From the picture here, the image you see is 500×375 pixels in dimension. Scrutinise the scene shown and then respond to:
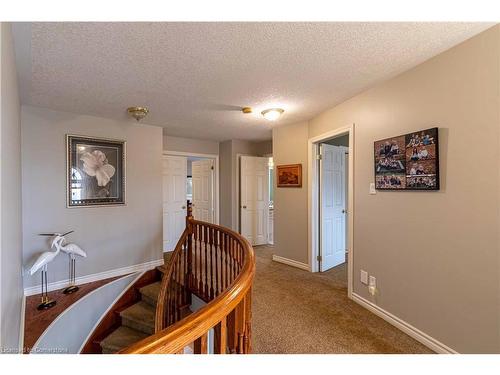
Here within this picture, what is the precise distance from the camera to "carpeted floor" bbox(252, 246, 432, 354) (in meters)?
1.88

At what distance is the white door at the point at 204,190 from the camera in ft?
17.1

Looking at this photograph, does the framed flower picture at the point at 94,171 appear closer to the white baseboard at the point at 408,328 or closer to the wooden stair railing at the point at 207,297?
the wooden stair railing at the point at 207,297

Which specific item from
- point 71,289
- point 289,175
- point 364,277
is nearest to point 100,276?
point 71,289

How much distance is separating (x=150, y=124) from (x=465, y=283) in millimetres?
3981

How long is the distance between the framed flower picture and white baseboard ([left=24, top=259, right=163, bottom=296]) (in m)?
0.96

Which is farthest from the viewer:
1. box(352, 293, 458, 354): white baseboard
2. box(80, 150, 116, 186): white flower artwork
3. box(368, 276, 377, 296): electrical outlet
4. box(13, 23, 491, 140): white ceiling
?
box(80, 150, 116, 186): white flower artwork

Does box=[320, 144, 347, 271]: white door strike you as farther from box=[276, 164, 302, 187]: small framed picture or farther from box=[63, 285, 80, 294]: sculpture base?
box=[63, 285, 80, 294]: sculpture base

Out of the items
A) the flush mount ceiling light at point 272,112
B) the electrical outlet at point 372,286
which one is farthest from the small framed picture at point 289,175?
the electrical outlet at point 372,286

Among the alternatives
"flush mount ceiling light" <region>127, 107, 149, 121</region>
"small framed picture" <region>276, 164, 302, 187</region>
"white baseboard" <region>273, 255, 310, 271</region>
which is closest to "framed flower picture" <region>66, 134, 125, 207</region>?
"flush mount ceiling light" <region>127, 107, 149, 121</region>

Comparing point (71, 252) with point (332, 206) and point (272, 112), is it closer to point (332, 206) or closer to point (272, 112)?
point (272, 112)

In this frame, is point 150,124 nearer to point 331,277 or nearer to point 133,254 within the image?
point 133,254

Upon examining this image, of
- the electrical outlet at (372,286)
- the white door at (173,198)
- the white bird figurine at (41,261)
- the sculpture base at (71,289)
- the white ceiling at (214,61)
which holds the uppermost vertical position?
the white ceiling at (214,61)

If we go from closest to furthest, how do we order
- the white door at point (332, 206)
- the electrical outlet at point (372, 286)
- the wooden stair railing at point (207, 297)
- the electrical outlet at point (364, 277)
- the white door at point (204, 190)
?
1. the wooden stair railing at point (207, 297)
2. the electrical outlet at point (372, 286)
3. the electrical outlet at point (364, 277)
4. the white door at point (332, 206)
5. the white door at point (204, 190)

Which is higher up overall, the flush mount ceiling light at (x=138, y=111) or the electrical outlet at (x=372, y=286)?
the flush mount ceiling light at (x=138, y=111)
